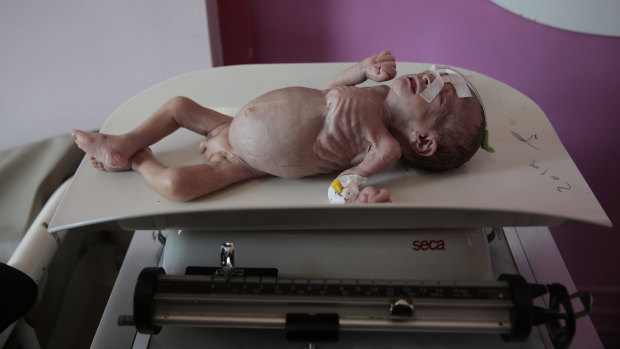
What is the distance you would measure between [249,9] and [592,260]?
156 centimetres

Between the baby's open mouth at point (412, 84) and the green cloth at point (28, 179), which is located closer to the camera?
the baby's open mouth at point (412, 84)

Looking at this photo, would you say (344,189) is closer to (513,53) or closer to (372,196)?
(372,196)

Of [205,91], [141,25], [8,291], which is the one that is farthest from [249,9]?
[8,291]

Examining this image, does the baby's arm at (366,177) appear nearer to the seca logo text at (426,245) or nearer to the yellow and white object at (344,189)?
the yellow and white object at (344,189)

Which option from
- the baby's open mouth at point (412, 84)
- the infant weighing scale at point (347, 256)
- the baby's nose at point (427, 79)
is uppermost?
the baby's nose at point (427, 79)

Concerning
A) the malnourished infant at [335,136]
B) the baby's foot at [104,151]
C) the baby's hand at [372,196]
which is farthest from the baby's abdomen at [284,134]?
the baby's foot at [104,151]

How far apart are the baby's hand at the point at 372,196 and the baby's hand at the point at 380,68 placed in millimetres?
293

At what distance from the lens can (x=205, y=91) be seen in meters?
1.28

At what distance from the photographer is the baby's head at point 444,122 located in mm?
1021

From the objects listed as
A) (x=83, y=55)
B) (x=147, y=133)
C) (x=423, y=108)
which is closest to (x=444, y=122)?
(x=423, y=108)

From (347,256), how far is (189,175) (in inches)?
13.8

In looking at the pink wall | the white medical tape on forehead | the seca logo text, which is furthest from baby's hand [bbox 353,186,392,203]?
the pink wall

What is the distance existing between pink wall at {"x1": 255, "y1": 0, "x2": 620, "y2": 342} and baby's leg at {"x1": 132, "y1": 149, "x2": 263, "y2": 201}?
96 centimetres

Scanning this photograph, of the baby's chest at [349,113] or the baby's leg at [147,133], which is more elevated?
the baby's chest at [349,113]
